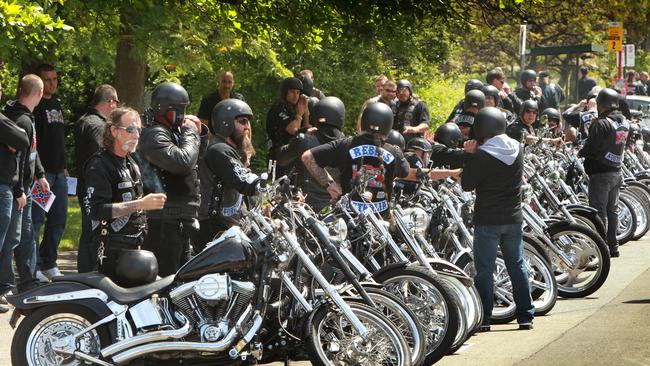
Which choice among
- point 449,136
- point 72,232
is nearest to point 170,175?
point 449,136

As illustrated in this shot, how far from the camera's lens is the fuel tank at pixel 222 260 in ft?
24.8

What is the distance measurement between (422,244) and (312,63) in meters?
12.7

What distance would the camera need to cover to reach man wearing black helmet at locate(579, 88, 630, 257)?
48.9 feet

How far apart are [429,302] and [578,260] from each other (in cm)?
369

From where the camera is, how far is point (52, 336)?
748 centimetres

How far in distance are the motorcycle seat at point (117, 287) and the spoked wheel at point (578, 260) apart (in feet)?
16.8

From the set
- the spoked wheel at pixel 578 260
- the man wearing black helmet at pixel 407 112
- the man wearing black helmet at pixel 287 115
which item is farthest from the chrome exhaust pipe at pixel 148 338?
the man wearing black helmet at pixel 407 112

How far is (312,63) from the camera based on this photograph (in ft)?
71.8

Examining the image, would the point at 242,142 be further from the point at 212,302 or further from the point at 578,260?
the point at 578,260

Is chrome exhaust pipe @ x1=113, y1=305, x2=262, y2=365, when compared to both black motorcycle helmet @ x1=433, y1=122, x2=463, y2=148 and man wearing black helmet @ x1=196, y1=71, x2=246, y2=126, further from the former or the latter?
man wearing black helmet @ x1=196, y1=71, x2=246, y2=126

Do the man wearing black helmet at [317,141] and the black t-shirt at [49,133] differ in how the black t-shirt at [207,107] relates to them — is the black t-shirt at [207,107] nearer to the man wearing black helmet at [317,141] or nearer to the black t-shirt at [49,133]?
the man wearing black helmet at [317,141]

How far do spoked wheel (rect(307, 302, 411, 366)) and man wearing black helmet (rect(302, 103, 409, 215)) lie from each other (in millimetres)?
1987

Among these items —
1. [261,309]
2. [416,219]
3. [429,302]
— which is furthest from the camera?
[416,219]

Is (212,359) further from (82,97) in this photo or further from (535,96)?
(82,97)
